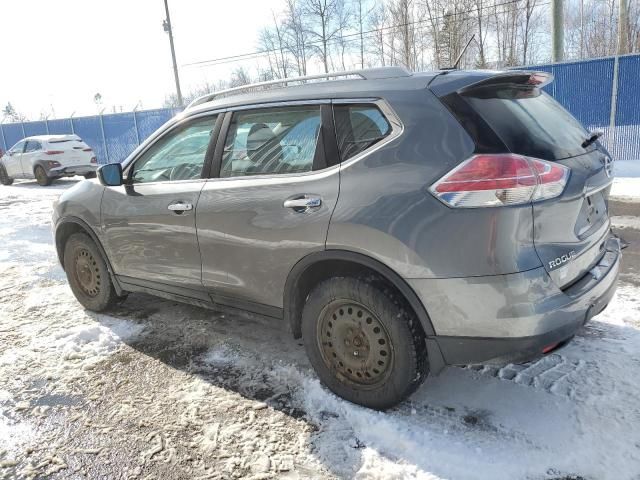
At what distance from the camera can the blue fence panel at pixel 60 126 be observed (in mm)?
23794

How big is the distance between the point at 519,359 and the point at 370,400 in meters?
0.85

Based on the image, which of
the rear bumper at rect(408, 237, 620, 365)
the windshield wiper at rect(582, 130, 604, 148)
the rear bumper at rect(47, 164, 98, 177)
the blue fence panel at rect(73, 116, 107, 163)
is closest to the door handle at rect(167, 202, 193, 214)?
the rear bumper at rect(408, 237, 620, 365)

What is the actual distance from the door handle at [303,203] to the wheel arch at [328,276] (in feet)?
0.84

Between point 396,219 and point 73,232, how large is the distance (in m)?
3.37

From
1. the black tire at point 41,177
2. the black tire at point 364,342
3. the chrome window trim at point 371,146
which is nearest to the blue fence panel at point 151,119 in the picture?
the black tire at point 41,177

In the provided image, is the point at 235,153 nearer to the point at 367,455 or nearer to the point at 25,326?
the point at 367,455

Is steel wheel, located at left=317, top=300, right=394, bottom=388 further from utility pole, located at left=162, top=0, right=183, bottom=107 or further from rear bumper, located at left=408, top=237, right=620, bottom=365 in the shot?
utility pole, located at left=162, top=0, right=183, bottom=107

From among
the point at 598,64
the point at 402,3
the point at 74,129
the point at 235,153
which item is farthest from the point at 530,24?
the point at 235,153

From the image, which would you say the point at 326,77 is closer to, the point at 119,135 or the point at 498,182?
the point at 498,182

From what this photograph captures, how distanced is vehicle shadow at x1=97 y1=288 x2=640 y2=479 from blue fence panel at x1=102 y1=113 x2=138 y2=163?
18839 mm

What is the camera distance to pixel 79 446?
273cm

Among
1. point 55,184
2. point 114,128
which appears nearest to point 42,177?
point 55,184

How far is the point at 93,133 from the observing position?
22.3 metres

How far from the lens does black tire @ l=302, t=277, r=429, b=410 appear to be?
8.40ft
